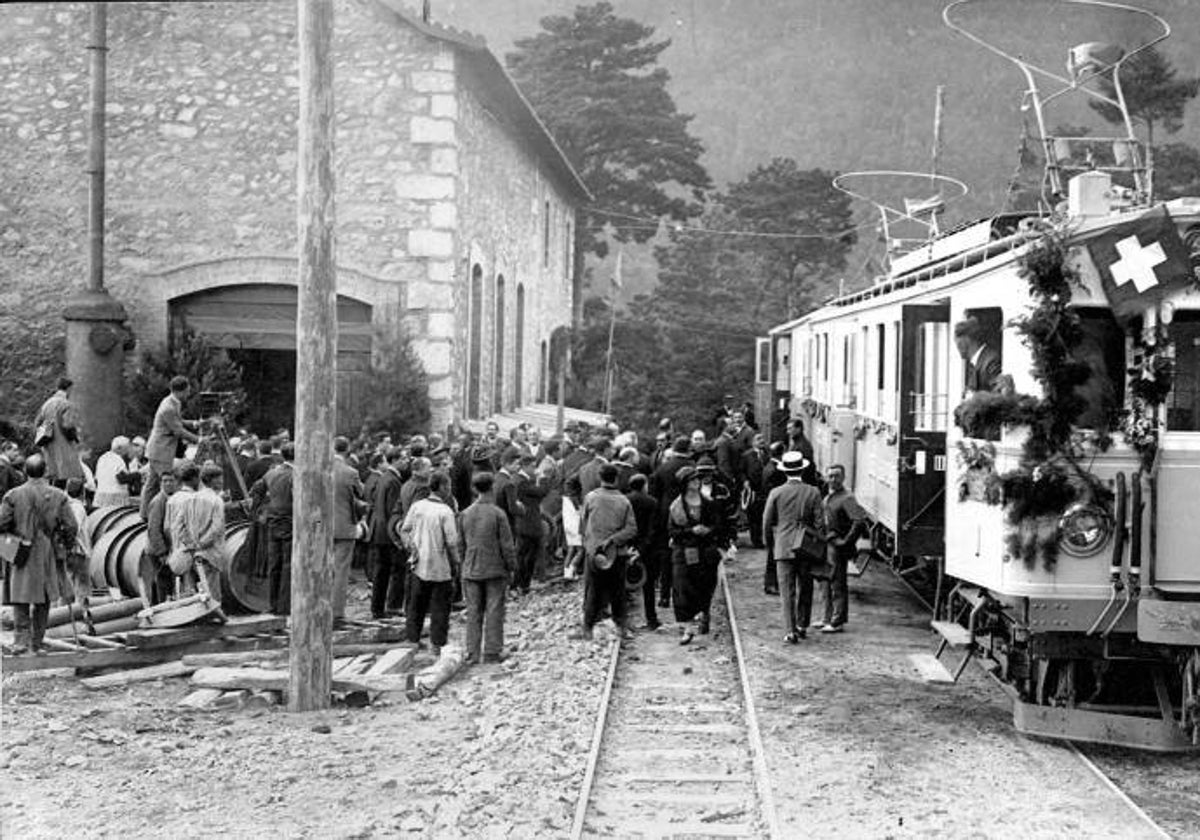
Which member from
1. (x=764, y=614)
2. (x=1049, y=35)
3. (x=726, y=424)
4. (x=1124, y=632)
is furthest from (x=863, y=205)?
(x=1124, y=632)

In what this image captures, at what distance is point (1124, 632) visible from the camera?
834 centimetres

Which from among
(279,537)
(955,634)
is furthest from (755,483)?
(955,634)

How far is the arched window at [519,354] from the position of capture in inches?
1132

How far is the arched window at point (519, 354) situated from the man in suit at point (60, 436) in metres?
13.5

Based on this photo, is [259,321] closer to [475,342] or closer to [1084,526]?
[475,342]

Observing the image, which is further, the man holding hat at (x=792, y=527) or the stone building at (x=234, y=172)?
the stone building at (x=234, y=172)

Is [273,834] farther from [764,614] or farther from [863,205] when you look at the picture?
[863,205]

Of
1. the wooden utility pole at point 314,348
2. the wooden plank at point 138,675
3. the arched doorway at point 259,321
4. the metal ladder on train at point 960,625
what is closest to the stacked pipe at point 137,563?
the wooden plank at point 138,675

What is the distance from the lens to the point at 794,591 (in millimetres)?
12203

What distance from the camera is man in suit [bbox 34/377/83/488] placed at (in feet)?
50.5

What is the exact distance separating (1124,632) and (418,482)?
6.44 meters

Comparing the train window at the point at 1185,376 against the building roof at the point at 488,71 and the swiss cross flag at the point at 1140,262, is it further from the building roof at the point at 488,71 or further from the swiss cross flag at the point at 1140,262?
the building roof at the point at 488,71

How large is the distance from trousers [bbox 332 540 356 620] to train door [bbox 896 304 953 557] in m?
4.83

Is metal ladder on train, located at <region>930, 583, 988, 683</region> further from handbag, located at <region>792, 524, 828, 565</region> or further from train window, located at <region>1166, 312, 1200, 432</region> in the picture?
train window, located at <region>1166, 312, 1200, 432</region>
